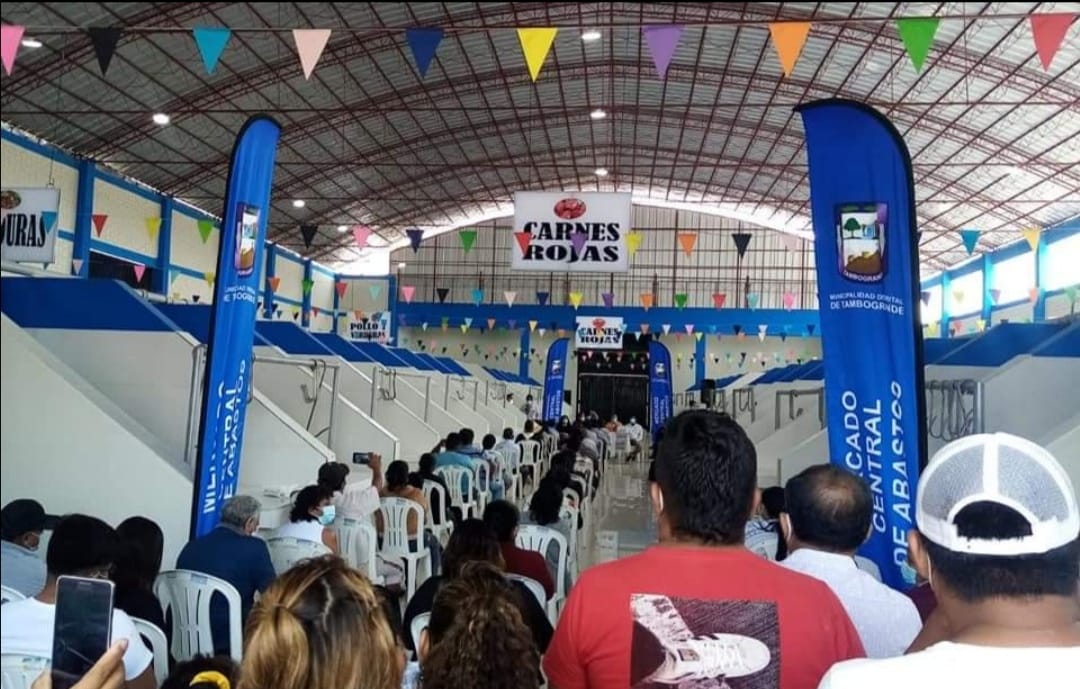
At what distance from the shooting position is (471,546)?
2359 millimetres

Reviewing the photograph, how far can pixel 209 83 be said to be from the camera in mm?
13547

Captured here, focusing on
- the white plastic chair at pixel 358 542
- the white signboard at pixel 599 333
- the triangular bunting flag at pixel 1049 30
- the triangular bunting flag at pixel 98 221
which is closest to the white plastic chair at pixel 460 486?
the white plastic chair at pixel 358 542

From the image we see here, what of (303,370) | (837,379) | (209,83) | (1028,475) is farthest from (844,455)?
(209,83)

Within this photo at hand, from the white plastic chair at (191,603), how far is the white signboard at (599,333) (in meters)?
14.7

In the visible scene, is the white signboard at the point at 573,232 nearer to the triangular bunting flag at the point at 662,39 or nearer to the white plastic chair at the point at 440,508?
the triangular bunting flag at the point at 662,39

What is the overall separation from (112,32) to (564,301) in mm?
20328

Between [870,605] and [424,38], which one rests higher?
[424,38]

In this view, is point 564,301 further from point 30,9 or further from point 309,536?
point 309,536

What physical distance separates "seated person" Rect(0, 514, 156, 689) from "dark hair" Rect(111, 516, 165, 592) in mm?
170

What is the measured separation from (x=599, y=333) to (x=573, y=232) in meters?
9.01

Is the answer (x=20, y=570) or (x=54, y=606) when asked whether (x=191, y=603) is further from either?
(x=54, y=606)

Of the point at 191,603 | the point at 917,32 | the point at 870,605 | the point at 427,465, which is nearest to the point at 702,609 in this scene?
the point at 870,605

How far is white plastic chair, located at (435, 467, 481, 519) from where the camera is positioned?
22.4ft

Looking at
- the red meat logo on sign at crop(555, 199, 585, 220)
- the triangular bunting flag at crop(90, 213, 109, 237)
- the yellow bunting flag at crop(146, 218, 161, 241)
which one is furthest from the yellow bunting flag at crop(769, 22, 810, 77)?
the yellow bunting flag at crop(146, 218, 161, 241)
